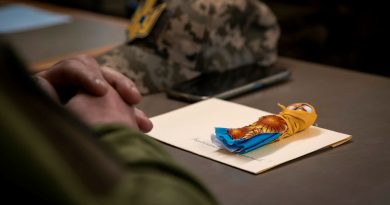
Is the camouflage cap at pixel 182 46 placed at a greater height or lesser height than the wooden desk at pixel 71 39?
greater

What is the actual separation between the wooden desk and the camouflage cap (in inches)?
16.2

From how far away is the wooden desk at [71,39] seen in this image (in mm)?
1714

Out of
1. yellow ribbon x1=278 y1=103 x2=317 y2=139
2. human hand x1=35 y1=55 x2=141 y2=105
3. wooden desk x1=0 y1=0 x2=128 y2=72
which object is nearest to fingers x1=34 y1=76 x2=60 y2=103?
human hand x1=35 y1=55 x2=141 y2=105

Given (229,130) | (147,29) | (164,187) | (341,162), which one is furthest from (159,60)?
(164,187)

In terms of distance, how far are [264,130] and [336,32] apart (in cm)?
111

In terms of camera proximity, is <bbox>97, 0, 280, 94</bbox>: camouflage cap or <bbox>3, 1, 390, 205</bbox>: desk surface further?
<bbox>97, 0, 280, 94</bbox>: camouflage cap

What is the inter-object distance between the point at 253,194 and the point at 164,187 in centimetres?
30

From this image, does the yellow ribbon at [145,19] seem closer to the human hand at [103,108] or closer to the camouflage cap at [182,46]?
the camouflage cap at [182,46]

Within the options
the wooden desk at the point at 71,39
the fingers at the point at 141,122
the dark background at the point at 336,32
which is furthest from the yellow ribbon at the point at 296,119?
the dark background at the point at 336,32

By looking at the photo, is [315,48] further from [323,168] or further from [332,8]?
[323,168]

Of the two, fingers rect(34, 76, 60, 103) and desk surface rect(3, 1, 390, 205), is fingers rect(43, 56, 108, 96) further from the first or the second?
desk surface rect(3, 1, 390, 205)

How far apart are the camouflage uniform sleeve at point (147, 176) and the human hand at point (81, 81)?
159mm

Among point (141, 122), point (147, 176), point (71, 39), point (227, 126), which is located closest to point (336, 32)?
point (71, 39)

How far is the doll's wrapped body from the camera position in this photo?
0.94 metres
